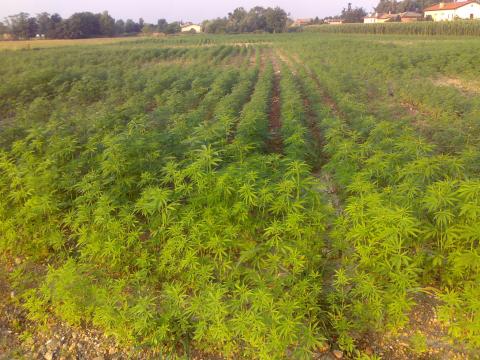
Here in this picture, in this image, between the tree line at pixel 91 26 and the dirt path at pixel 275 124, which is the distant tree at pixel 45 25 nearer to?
the tree line at pixel 91 26

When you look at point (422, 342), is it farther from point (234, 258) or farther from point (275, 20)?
point (275, 20)

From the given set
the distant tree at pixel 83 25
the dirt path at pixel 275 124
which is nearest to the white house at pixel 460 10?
the distant tree at pixel 83 25

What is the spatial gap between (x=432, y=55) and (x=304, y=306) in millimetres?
21625

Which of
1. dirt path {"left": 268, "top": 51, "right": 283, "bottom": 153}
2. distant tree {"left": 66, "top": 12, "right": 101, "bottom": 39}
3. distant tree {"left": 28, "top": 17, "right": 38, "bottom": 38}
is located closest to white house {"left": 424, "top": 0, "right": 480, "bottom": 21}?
distant tree {"left": 66, "top": 12, "right": 101, "bottom": 39}

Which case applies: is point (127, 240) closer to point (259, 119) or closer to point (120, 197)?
point (120, 197)

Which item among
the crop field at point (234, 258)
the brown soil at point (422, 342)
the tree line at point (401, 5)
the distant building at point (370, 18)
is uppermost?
the tree line at point (401, 5)

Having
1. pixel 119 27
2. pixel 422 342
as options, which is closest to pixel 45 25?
pixel 119 27

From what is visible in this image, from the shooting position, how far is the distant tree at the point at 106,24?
6575cm

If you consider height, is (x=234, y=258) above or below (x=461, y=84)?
below

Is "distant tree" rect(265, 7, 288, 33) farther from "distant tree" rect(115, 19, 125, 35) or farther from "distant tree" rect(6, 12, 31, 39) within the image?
"distant tree" rect(6, 12, 31, 39)

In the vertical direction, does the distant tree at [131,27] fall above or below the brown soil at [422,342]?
above

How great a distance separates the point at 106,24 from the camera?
6600 cm

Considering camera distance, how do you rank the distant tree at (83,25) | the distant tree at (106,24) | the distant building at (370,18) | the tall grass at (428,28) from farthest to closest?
the distant building at (370,18) < the distant tree at (106,24) < the distant tree at (83,25) < the tall grass at (428,28)

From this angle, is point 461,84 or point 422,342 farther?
point 461,84
